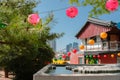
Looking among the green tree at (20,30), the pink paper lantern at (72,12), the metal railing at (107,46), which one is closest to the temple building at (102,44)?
the metal railing at (107,46)

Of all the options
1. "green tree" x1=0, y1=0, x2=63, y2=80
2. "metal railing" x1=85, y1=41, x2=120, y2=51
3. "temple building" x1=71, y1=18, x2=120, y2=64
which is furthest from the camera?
Result: "metal railing" x1=85, y1=41, x2=120, y2=51

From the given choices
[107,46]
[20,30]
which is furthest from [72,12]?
[107,46]

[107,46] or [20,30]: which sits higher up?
[107,46]

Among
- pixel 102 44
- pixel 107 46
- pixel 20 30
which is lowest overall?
pixel 20 30

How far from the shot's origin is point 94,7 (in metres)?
12.9

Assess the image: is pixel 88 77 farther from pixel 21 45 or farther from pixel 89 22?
pixel 89 22

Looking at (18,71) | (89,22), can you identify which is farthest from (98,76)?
(89,22)

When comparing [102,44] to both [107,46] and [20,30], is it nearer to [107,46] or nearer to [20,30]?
[107,46]

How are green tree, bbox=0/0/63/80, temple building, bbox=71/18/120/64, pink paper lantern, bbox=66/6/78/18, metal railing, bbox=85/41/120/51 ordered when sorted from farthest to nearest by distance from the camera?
1. metal railing, bbox=85/41/120/51
2. temple building, bbox=71/18/120/64
3. green tree, bbox=0/0/63/80
4. pink paper lantern, bbox=66/6/78/18

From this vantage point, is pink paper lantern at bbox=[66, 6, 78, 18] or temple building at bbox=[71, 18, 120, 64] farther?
temple building at bbox=[71, 18, 120, 64]

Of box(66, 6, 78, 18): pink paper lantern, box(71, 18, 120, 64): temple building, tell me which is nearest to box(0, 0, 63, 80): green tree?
box(66, 6, 78, 18): pink paper lantern

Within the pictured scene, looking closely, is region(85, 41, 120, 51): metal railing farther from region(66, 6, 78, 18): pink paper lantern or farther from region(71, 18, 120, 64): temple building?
region(66, 6, 78, 18): pink paper lantern

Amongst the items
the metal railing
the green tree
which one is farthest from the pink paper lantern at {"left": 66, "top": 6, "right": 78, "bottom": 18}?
the metal railing

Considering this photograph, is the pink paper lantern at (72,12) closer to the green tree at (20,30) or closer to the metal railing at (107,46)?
the green tree at (20,30)
